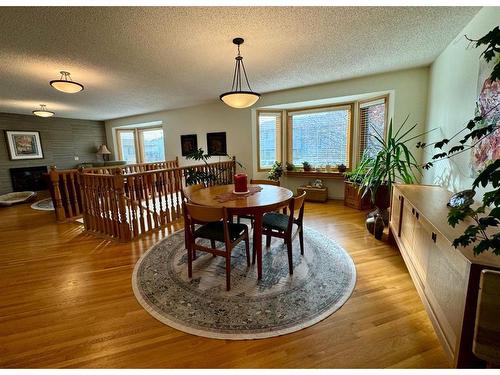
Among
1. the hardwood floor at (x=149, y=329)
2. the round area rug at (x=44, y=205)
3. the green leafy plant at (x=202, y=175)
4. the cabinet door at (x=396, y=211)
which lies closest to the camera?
the hardwood floor at (x=149, y=329)

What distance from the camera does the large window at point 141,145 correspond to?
7344 millimetres

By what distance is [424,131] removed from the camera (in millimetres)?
3514

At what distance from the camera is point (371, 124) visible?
14.0 ft

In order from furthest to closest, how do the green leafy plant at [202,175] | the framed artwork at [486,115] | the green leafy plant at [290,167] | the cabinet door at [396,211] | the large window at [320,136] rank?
the green leafy plant at [290,167], the large window at [320,136], the green leafy plant at [202,175], the cabinet door at [396,211], the framed artwork at [486,115]

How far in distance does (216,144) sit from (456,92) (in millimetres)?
4421

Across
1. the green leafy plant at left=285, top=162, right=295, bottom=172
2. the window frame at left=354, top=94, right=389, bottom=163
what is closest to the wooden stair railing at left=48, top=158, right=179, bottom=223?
the green leafy plant at left=285, top=162, right=295, bottom=172

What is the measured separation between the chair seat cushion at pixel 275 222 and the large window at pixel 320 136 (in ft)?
9.75

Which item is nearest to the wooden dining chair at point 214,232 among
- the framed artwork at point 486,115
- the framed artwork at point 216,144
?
the framed artwork at point 486,115

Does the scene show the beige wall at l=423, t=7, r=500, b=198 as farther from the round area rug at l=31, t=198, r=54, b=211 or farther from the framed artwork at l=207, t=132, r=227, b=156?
the round area rug at l=31, t=198, r=54, b=211

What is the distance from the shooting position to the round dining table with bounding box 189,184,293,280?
1964 millimetres

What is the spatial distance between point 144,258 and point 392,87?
444 centimetres

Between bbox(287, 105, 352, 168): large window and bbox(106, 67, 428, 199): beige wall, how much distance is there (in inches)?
20.6

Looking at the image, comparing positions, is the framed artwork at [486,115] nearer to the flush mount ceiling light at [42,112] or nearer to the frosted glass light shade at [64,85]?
the frosted glass light shade at [64,85]

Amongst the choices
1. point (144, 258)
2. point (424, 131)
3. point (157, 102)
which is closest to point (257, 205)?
point (144, 258)
